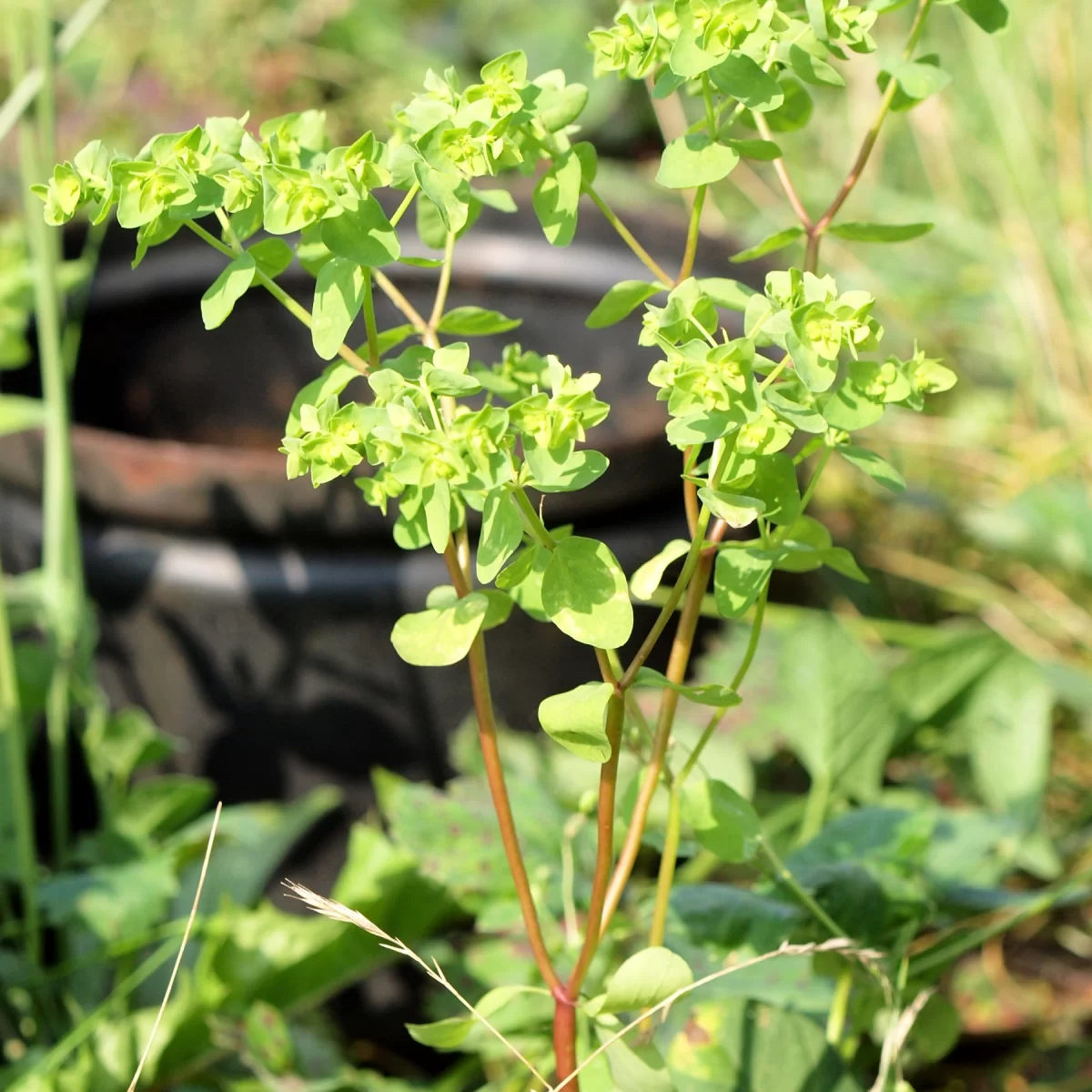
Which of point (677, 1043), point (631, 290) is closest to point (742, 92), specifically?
point (631, 290)

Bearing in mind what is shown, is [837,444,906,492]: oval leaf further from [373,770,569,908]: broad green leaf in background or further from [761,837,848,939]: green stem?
[373,770,569,908]: broad green leaf in background

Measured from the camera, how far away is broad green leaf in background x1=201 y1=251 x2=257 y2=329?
42 centimetres

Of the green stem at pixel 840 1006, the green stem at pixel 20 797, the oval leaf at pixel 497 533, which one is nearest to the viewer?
the oval leaf at pixel 497 533

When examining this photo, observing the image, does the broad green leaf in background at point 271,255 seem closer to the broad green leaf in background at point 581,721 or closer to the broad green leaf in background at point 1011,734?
the broad green leaf in background at point 581,721

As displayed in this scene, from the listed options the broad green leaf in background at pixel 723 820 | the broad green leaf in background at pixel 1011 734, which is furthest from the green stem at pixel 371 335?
the broad green leaf in background at pixel 1011 734

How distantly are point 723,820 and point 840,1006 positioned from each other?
213 mm

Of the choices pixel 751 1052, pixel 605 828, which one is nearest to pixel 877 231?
pixel 605 828

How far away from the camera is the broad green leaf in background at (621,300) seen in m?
0.48

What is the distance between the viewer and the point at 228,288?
422 millimetres

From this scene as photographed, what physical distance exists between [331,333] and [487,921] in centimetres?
42

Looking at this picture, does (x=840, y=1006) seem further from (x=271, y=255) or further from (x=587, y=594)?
(x=271, y=255)

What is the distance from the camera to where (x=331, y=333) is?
41cm

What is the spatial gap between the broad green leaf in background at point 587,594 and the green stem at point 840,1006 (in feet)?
1.05

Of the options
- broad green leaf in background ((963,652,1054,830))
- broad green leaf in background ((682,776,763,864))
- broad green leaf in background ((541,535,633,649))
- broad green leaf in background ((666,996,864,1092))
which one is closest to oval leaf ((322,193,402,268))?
broad green leaf in background ((541,535,633,649))
